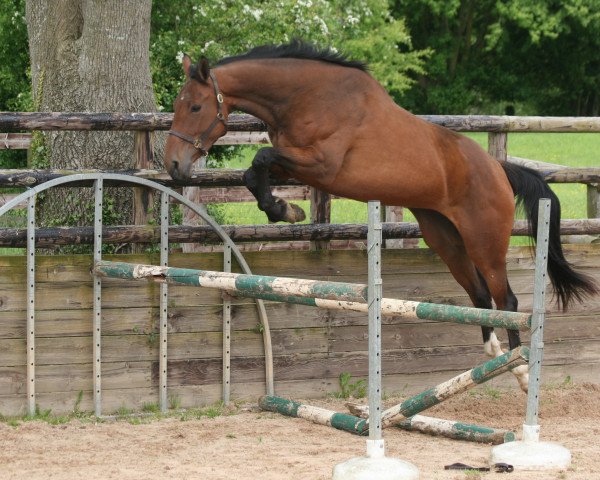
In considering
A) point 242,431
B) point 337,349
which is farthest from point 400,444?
point 337,349

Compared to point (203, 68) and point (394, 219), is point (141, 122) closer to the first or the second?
point (203, 68)

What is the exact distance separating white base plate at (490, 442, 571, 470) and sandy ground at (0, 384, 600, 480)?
38 mm

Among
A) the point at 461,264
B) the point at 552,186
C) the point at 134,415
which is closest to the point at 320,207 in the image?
the point at 461,264

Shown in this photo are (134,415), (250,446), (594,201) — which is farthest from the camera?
(594,201)

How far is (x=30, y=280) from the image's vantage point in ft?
18.7

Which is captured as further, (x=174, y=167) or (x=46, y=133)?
(x=46, y=133)

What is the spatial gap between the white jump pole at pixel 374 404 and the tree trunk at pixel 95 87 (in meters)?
2.57

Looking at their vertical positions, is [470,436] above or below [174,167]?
below

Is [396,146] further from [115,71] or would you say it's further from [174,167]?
[115,71]

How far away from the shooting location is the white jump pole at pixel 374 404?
3961 millimetres

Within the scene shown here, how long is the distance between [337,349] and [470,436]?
1491 mm

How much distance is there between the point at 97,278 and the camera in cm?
581

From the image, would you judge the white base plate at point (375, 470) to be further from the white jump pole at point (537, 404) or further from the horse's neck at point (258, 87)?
the horse's neck at point (258, 87)

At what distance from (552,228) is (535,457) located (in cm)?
244
